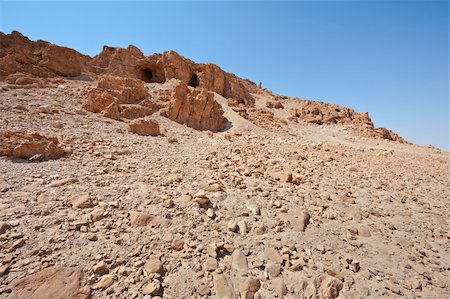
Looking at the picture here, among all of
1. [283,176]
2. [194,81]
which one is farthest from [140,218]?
[194,81]

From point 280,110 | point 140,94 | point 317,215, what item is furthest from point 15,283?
point 280,110

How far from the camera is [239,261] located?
3492 mm

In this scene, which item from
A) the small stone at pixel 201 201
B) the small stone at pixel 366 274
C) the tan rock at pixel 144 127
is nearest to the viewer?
the small stone at pixel 366 274

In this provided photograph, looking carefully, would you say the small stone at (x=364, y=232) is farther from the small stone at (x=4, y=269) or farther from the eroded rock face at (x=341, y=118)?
the eroded rock face at (x=341, y=118)

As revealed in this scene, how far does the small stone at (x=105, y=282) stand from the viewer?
2.87 meters

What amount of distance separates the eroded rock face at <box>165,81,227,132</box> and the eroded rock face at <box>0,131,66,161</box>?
27.9 ft

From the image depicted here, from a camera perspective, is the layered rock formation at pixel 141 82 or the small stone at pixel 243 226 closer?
the small stone at pixel 243 226

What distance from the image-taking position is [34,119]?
8.88 meters

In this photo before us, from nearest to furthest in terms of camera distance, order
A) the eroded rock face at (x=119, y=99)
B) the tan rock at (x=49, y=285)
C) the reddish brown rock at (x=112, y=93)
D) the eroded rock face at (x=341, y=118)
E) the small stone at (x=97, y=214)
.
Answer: the tan rock at (x=49, y=285), the small stone at (x=97, y=214), the eroded rock face at (x=119, y=99), the reddish brown rock at (x=112, y=93), the eroded rock face at (x=341, y=118)

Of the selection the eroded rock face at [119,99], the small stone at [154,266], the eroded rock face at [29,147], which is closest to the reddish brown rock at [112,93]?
the eroded rock face at [119,99]

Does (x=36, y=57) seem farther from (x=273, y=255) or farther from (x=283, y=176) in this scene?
(x=273, y=255)

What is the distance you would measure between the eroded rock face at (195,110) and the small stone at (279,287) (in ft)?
41.1

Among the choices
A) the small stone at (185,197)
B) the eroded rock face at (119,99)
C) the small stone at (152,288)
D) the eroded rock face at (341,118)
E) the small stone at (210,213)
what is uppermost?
the eroded rock face at (341,118)

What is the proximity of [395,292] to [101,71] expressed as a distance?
26687mm
